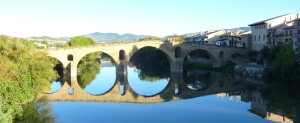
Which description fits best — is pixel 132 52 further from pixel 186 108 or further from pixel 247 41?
pixel 186 108

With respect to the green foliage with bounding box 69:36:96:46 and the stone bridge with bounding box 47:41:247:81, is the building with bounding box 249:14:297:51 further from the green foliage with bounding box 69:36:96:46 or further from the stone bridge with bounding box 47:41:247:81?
the green foliage with bounding box 69:36:96:46

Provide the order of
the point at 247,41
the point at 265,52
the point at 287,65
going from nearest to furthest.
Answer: the point at 287,65, the point at 265,52, the point at 247,41

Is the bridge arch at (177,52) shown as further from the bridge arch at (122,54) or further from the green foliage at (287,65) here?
the green foliage at (287,65)

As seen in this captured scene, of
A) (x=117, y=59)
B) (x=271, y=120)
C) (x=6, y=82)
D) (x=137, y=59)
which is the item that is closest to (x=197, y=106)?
(x=271, y=120)

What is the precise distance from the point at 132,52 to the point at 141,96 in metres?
16.1

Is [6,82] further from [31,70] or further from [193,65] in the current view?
[193,65]

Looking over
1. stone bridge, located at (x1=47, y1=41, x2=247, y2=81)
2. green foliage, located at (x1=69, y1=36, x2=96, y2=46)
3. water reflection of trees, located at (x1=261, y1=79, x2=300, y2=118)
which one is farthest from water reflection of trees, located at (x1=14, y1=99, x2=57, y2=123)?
green foliage, located at (x1=69, y1=36, x2=96, y2=46)

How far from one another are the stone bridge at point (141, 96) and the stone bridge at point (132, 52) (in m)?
6.22

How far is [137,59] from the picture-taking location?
74062mm

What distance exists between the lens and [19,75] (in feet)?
59.3

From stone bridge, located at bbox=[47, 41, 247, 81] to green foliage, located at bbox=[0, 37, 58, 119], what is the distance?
15.1m

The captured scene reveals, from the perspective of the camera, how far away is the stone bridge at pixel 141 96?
81.7ft

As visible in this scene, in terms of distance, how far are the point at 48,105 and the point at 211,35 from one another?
46.3m

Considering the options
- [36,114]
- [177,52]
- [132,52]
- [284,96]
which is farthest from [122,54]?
[36,114]
